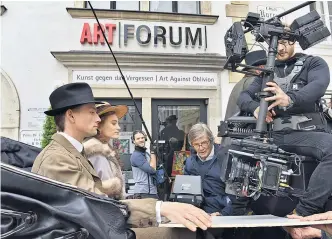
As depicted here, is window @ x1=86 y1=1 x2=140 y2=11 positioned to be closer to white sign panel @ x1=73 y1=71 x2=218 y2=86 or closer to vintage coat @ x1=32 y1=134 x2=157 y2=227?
white sign panel @ x1=73 y1=71 x2=218 y2=86

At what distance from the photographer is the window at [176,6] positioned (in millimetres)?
6949

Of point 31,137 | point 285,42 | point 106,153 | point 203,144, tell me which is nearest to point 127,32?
point 31,137

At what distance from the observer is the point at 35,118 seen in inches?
245

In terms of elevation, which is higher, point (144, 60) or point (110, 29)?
point (110, 29)

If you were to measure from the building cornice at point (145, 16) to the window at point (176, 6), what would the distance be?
28 centimetres

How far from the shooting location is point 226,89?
688 cm

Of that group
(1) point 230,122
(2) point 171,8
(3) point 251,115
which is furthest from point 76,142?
(2) point 171,8

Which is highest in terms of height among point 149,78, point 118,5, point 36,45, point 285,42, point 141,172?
point 118,5

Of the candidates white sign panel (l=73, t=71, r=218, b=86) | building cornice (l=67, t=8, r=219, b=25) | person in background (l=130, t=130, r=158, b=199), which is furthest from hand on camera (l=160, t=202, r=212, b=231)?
building cornice (l=67, t=8, r=219, b=25)

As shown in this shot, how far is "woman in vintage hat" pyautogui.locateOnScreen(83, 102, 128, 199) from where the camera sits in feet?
7.49

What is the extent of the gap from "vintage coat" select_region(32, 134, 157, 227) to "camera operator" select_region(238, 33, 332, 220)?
886 millimetres

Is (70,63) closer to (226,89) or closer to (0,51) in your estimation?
(0,51)

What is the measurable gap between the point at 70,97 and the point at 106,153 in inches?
29.2

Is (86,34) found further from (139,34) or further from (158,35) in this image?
(158,35)
